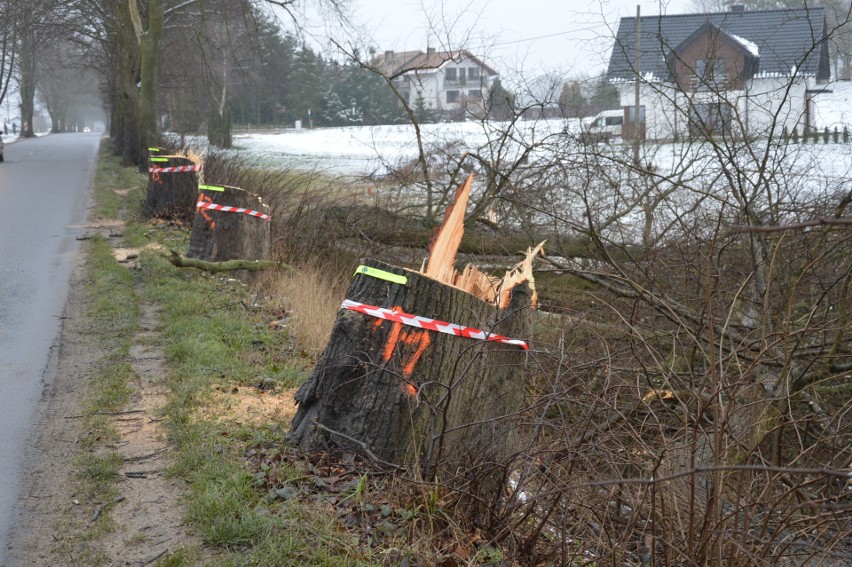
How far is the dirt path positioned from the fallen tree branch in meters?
3.45

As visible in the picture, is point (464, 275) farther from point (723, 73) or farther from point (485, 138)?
point (485, 138)

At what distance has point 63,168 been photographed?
30844mm

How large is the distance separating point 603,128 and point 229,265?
5.35 m

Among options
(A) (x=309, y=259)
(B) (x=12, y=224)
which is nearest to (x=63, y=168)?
(B) (x=12, y=224)

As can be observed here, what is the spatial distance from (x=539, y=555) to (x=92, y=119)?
189107mm

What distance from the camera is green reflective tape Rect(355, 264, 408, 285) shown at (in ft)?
15.6

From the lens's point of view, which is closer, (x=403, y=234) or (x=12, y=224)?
(x=403, y=234)

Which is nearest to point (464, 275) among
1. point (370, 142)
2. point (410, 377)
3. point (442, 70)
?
→ point (410, 377)

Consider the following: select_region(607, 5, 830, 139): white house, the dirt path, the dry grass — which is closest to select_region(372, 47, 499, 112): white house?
select_region(607, 5, 830, 139): white house

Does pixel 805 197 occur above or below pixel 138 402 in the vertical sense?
above

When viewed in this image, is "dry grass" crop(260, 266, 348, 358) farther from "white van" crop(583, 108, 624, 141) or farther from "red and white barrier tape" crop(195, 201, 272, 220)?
"white van" crop(583, 108, 624, 141)

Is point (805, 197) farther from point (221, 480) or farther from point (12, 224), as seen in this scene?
point (12, 224)

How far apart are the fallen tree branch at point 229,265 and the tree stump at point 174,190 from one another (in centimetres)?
469

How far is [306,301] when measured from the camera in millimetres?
8492
